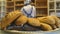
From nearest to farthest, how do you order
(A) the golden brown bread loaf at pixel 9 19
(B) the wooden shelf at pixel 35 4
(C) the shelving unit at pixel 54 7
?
1. (A) the golden brown bread loaf at pixel 9 19
2. (C) the shelving unit at pixel 54 7
3. (B) the wooden shelf at pixel 35 4

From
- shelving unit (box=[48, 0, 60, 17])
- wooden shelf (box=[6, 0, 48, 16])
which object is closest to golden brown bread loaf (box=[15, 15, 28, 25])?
shelving unit (box=[48, 0, 60, 17])

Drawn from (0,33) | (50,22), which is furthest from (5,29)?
(50,22)

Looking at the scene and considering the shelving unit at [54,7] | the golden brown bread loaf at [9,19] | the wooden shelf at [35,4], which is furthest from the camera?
the wooden shelf at [35,4]

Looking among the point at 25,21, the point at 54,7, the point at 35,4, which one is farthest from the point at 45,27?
the point at 35,4

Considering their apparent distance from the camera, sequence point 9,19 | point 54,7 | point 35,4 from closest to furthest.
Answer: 1. point 9,19
2. point 54,7
3. point 35,4

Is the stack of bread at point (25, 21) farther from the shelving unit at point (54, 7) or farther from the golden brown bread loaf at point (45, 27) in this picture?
the shelving unit at point (54, 7)

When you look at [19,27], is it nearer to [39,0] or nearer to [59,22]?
[59,22]

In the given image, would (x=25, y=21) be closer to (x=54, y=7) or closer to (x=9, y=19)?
(x=9, y=19)

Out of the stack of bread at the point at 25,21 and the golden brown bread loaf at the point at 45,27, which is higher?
the stack of bread at the point at 25,21

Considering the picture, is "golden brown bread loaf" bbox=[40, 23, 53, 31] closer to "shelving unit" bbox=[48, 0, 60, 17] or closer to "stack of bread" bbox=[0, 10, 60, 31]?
"stack of bread" bbox=[0, 10, 60, 31]

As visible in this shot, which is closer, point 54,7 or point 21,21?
point 21,21

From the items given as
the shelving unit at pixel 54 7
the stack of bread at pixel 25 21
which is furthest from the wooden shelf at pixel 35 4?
the stack of bread at pixel 25 21

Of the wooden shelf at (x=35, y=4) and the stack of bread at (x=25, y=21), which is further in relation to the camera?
the wooden shelf at (x=35, y=4)

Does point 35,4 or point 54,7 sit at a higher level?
point 35,4
